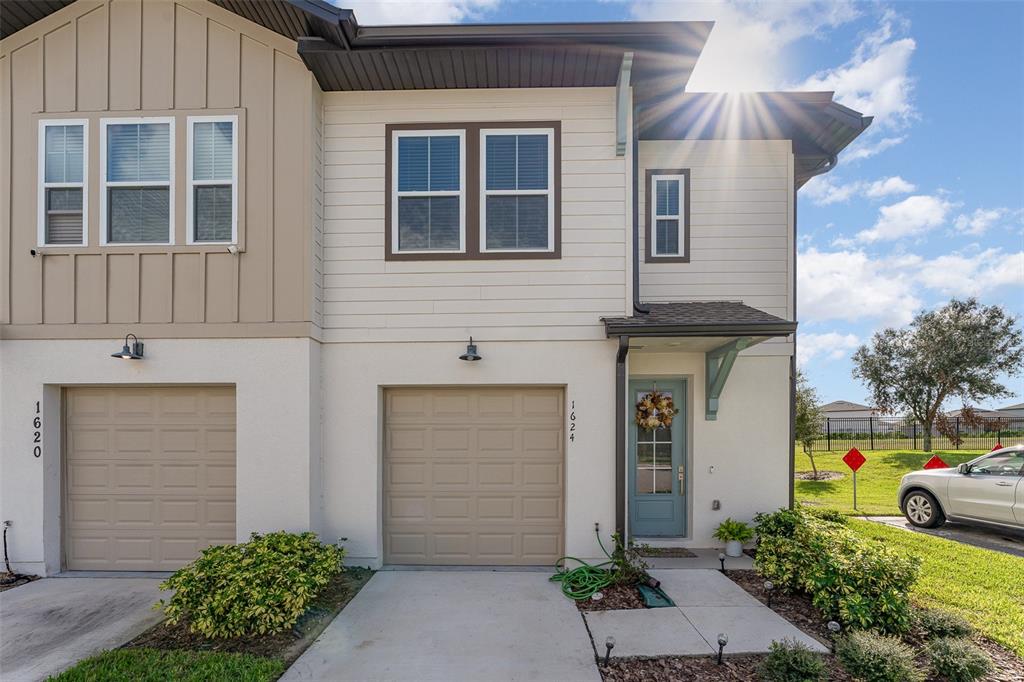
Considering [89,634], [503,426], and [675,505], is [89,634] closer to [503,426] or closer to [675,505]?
[503,426]

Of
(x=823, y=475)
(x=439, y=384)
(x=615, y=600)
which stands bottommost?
(x=823, y=475)

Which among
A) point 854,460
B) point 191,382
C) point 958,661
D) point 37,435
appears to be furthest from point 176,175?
point 854,460

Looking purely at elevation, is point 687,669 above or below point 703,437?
below

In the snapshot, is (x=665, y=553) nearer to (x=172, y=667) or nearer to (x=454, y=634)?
(x=454, y=634)

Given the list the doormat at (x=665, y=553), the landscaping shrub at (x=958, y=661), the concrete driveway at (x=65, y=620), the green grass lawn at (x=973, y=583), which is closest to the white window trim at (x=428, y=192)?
the doormat at (x=665, y=553)

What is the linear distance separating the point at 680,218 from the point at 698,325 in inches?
84.9

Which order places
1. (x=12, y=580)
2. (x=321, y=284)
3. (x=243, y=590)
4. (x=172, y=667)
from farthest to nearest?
1. (x=321, y=284)
2. (x=12, y=580)
3. (x=243, y=590)
4. (x=172, y=667)

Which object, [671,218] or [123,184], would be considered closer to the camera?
[123,184]

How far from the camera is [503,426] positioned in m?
6.20

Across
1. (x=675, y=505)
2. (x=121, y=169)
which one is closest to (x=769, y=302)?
(x=675, y=505)

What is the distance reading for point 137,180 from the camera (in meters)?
5.87

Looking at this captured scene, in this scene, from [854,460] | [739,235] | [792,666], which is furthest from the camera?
[854,460]

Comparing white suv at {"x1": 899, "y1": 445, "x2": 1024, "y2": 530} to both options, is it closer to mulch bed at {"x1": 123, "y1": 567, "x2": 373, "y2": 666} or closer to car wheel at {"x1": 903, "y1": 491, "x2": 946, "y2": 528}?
car wheel at {"x1": 903, "y1": 491, "x2": 946, "y2": 528}

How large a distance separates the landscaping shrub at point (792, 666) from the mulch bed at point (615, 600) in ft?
4.64
